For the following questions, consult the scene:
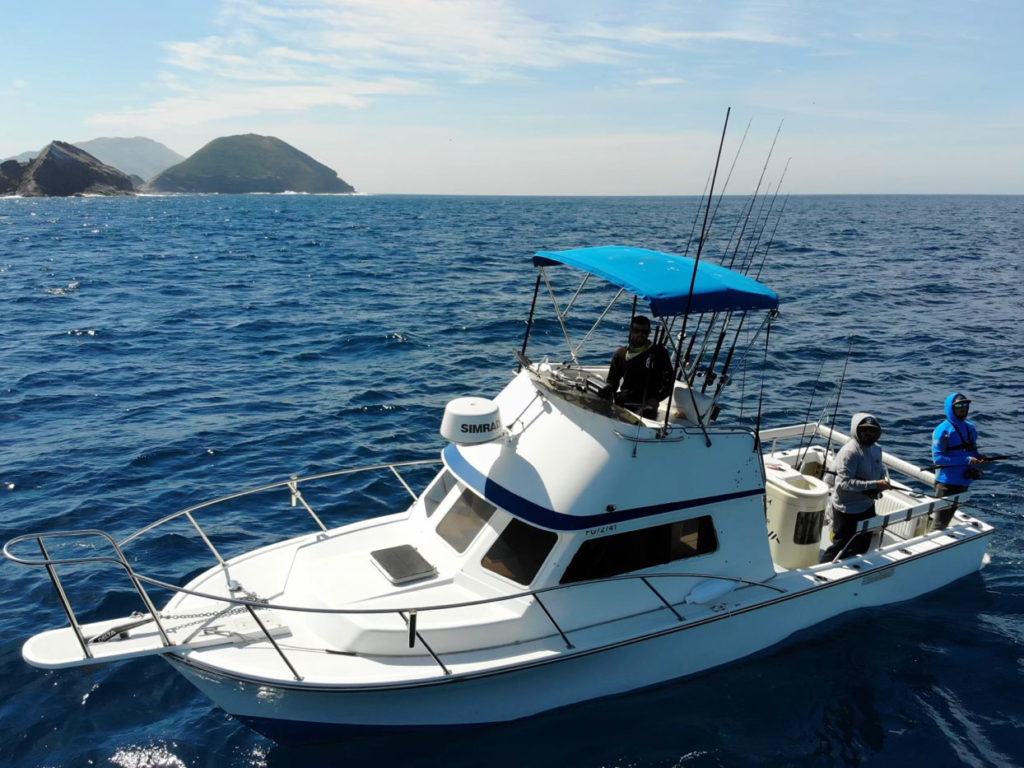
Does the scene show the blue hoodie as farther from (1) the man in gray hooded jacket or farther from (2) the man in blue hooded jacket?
(1) the man in gray hooded jacket

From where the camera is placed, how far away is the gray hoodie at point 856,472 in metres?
9.03

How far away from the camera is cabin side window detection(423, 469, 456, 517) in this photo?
8.78 m

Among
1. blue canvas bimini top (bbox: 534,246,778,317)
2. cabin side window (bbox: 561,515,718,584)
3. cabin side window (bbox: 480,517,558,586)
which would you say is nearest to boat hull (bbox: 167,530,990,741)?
cabin side window (bbox: 561,515,718,584)

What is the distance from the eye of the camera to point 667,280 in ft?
25.4

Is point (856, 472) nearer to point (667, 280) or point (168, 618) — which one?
point (667, 280)

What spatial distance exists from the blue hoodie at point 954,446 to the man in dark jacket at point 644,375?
455cm

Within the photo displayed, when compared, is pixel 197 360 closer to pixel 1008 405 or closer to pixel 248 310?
pixel 248 310

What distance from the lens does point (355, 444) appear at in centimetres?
1466

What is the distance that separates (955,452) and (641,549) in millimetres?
5321

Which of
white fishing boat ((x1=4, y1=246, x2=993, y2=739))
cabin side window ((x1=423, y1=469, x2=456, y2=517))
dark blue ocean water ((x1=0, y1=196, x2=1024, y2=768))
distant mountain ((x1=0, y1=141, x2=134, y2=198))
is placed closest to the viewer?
white fishing boat ((x1=4, y1=246, x2=993, y2=739))

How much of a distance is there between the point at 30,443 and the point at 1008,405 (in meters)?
20.7

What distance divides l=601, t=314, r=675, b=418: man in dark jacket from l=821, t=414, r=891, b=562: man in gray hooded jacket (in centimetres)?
263

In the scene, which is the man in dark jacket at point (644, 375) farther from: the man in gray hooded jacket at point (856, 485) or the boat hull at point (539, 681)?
the man in gray hooded jacket at point (856, 485)

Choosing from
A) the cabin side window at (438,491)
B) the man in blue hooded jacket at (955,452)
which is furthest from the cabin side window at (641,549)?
the man in blue hooded jacket at (955,452)
